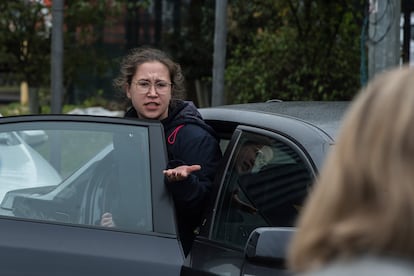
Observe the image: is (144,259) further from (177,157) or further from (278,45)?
(278,45)

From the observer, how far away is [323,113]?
3.76 meters

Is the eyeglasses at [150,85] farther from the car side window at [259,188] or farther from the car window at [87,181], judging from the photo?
the car side window at [259,188]

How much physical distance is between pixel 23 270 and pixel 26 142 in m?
0.99

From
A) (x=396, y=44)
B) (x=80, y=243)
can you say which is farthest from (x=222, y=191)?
(x=396, y=44)

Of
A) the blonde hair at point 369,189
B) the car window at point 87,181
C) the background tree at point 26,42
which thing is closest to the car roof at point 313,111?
the car window at point 87,181

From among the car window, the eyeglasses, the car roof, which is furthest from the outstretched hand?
the eyeglasses

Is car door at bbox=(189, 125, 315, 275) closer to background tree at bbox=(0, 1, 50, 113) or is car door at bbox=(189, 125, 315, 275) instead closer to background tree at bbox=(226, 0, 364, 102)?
background tree at bbox=(226, 0, 364, 102)

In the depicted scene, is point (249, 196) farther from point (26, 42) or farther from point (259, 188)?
point (26, 42)

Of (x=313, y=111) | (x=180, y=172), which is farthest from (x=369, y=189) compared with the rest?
(x=313, y=111)

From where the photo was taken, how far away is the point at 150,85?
4121mm

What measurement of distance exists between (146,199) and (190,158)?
31cm

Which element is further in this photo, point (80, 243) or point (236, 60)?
point (236, 60)

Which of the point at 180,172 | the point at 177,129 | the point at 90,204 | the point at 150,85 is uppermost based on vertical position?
the point at 150,85

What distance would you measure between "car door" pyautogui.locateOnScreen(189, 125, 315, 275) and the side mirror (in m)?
0.08
